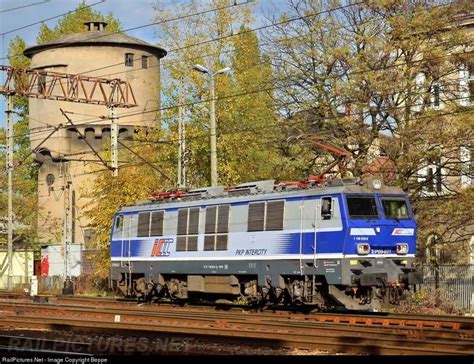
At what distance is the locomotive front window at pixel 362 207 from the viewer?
22.3 metres

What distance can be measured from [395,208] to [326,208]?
2.26m

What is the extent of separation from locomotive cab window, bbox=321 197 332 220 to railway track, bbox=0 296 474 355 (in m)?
2.67

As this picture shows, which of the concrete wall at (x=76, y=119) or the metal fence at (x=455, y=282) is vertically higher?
the concrete wall at (x=76, y=119)

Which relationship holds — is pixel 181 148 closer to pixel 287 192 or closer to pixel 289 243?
pixel 287 192

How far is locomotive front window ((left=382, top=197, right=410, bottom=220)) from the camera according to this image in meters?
23.1

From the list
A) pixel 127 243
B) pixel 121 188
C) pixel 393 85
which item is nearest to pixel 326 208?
pixel 393 85

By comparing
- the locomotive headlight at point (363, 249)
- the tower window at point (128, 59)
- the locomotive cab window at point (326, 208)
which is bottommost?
the locomotive headlight at point (363, 249)

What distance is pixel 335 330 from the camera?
17609mm

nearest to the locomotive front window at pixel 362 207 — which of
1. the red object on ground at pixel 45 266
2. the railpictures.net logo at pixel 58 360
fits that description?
the railpictures.net logo at pixel 58 360

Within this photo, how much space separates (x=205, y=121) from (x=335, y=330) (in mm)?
23399

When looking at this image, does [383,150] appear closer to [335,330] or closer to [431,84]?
[431,84]

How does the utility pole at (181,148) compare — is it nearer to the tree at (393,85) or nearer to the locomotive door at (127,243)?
the locomotive door at (127,243)

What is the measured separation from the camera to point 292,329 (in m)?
18.1

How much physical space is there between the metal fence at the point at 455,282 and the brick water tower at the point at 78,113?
3308 centimetres
